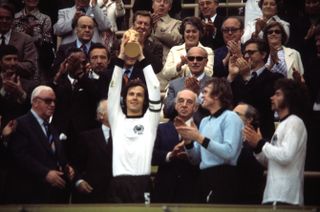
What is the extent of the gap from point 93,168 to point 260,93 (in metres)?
2.04

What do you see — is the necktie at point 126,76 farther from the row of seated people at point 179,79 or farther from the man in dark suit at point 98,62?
the man in dark suit at point 98,62

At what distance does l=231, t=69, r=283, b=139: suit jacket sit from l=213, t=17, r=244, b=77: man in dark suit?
0.71 meters

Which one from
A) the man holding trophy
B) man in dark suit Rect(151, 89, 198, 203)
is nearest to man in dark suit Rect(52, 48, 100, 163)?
the man holding trophy

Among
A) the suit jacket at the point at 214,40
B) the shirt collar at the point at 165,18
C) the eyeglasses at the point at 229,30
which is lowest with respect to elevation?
the suit jacket at the point at 214,40

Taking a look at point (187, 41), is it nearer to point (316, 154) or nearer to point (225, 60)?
point (225, 60)

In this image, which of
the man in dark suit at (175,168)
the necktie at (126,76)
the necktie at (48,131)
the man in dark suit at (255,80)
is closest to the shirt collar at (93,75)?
the necktie at (126,76)

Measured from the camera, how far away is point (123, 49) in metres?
17.4

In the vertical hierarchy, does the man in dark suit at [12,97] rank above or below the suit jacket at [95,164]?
above

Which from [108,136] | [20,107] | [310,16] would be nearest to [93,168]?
[108,136]

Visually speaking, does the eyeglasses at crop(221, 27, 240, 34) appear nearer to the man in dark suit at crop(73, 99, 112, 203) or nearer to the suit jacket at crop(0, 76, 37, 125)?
the man in dark suit at crop(73, 99, 112, 203)

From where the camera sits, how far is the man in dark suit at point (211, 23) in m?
19.6

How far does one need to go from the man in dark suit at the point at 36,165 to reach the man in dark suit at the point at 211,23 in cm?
333

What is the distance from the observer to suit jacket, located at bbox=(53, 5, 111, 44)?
2014cm

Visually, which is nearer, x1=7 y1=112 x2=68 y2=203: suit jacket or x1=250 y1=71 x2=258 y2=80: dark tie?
x1=7 y1=112 x2=68 y2=203: suit jacket
